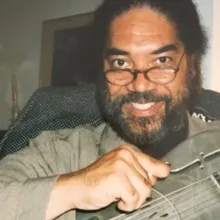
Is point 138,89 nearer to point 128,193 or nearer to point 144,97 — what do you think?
point 144,97

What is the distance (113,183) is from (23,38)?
16.6 inches

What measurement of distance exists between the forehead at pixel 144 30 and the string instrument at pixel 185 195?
8.8 inches

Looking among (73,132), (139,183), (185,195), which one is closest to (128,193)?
(139,183)

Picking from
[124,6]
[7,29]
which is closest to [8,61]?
[7,29]

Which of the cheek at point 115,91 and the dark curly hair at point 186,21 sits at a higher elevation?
the dark curly hair at point 186,21

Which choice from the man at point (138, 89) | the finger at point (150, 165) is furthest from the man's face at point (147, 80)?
the finger at point (150, 165)

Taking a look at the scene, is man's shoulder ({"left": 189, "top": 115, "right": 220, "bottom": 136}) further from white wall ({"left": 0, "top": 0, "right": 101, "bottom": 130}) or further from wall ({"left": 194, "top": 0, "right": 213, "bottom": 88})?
white wall ({"left": 0, "top": 0, "right": 101, "bottom": 130})

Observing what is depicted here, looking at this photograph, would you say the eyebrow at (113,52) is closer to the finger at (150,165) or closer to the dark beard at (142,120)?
the dark beard at (142,120)

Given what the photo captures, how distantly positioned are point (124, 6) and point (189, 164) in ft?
1.10

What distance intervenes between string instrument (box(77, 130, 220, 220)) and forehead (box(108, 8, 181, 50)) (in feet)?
0.74

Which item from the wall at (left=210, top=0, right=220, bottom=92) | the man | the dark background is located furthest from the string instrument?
the dark background

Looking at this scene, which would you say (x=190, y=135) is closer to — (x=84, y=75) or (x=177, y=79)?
(x=177, y=79)

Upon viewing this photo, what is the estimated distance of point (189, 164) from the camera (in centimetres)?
75

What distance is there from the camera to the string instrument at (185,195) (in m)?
0.71
